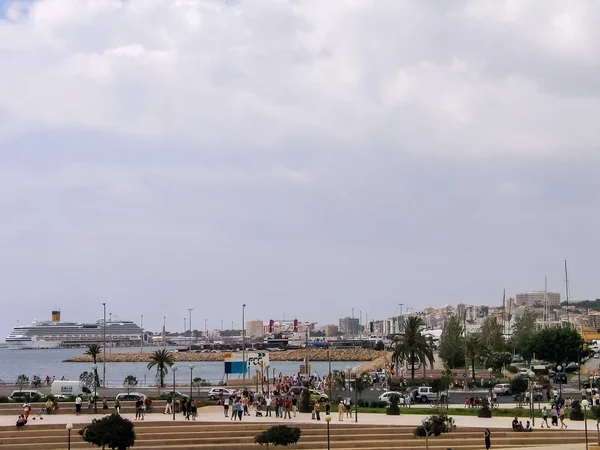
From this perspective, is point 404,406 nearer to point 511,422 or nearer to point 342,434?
point 511,422

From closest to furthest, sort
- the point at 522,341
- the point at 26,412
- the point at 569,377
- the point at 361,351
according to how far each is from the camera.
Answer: the point at 26,412 → the point at 569,377 → the point at 522,341 → the point at 361,351

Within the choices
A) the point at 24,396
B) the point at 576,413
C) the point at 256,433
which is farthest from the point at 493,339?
the point at 256,433

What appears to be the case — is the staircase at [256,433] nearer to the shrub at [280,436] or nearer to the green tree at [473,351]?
the shrub at [280,436]

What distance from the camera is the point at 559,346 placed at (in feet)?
237

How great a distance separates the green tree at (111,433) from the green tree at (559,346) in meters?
54.2

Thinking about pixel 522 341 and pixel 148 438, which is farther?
pixel 522 341

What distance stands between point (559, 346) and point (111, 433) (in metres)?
55.0

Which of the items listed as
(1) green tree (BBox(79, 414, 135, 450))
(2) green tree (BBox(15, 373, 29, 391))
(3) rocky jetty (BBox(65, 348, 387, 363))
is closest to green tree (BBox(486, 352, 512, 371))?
(2) green tree (BBox(15, 373, 29, 391))

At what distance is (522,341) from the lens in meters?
85.0

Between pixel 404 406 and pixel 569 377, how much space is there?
28948 mm

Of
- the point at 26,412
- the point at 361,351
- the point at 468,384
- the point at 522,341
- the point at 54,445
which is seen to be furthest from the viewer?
the point at 361,351

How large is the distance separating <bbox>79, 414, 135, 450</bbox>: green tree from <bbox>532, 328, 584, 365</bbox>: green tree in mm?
54192

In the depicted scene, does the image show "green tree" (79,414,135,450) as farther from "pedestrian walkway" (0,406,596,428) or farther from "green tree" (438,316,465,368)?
"green tree" (438,316,465,368)

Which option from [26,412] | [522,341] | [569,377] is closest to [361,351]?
[522,341]
